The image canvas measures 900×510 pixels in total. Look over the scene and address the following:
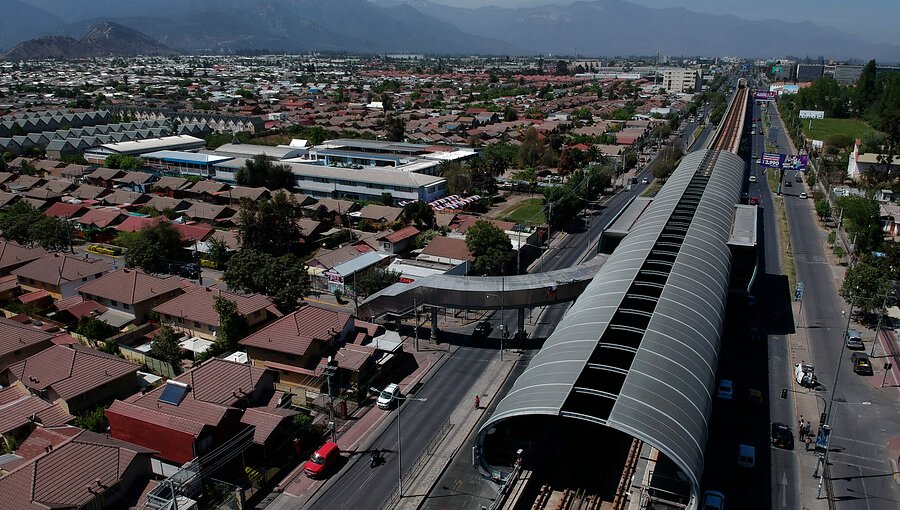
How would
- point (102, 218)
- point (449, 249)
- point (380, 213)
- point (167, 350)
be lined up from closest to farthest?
point (167, 350) < point (449, 249) < point (102, 218) < point (380, 213)

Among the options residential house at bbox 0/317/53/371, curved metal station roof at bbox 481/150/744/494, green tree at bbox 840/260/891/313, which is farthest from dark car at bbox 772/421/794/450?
residential house at bbox 0/317/53/371

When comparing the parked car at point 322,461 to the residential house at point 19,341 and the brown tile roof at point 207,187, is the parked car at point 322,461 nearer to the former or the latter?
the residential house at point 19,341

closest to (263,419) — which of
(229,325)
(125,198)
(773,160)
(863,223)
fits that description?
(229,325)

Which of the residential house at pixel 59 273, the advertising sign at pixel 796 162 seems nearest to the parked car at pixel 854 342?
the advertising sign at pixel 796 162

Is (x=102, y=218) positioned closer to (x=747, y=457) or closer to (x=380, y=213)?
(x=380, y=213)

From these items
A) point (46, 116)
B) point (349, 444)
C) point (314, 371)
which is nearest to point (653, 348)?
point (349, 444)

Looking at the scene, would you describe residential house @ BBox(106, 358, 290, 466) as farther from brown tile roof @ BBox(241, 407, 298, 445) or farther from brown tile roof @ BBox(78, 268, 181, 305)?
brown tile roof @ BBox(78, 268, 181, 305)
